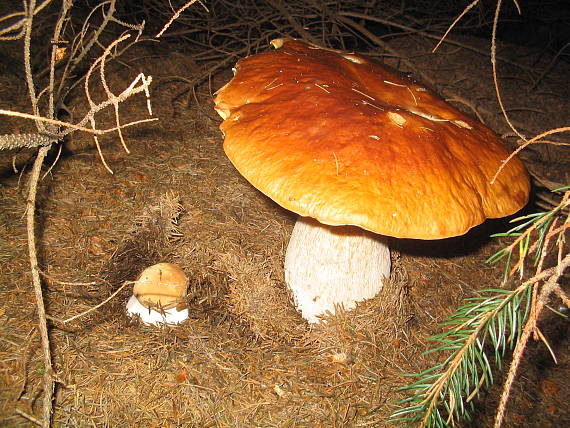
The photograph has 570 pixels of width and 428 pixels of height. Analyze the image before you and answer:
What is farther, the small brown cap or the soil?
the small brown cap

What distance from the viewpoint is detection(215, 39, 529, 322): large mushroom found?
145 cm

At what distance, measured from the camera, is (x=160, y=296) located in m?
2.12

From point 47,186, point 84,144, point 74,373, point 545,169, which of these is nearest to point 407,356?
point 74,373

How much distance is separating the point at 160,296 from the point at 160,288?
1.8 inches

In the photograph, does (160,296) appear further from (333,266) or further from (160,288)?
(333,266)

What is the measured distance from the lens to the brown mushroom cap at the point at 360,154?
1.44 meters

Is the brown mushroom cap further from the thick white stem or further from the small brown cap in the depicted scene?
the small brown cap

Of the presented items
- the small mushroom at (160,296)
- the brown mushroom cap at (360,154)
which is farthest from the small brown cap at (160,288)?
the brown mushroom cap at (360,154)

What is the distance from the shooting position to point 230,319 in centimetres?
223

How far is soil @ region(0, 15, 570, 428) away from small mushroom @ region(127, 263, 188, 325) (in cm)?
7

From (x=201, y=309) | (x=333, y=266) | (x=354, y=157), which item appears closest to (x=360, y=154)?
(x=354, y=157)

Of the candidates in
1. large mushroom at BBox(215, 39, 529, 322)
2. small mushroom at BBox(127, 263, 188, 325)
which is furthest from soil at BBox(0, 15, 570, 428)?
large mushroom at BBox(215, 39, 529, 322)

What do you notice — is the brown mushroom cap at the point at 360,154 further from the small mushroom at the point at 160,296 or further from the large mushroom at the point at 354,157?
the small mushroom at the point at 160,296

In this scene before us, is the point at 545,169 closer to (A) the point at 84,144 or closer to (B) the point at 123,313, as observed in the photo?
(B) the point at 123,313
